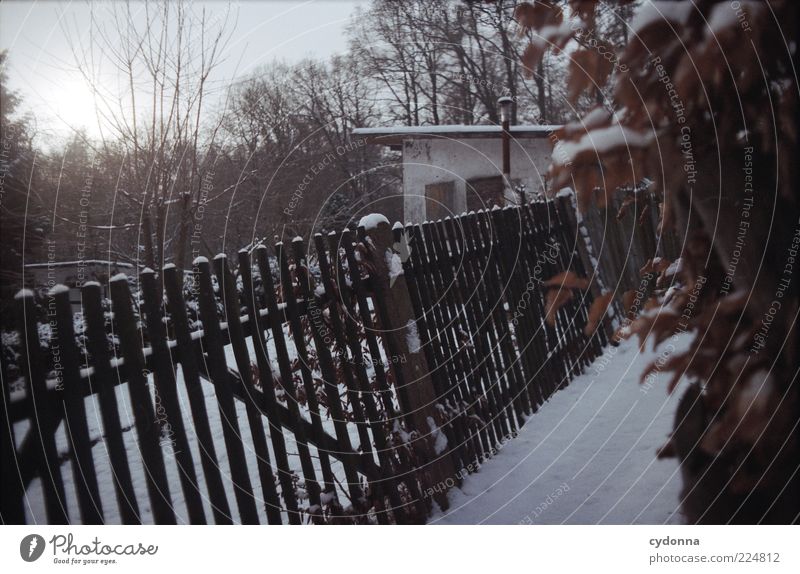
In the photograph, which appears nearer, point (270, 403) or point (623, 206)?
point (623, 206)

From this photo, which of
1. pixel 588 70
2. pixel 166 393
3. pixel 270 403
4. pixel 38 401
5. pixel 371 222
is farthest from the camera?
pixel 371 222

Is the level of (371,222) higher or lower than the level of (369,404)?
higher

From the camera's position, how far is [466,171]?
504cm

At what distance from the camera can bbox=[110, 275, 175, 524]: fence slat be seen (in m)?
1.35

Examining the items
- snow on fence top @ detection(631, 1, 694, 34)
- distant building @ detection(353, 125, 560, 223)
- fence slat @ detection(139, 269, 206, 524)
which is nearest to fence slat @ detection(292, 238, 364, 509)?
fence slat @ detection(139, 269, 206, 524)

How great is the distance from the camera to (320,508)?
1.87m

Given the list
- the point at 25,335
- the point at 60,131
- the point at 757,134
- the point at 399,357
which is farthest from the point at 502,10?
the point at 25,335

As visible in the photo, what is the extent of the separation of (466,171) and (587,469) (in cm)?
354

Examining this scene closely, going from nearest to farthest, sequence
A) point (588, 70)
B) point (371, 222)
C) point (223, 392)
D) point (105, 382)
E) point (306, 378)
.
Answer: point (588, 70) < point (105, 382) < point (223, 392) < point (306, 378) < point (371, 222)

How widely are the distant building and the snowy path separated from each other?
174cm

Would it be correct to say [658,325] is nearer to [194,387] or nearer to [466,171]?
[194,387]

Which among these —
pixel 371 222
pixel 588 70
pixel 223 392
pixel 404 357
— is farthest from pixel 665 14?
pixel 404 357

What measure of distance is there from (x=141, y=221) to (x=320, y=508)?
4.72 ft

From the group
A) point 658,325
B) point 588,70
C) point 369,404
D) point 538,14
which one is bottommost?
point 369,404
